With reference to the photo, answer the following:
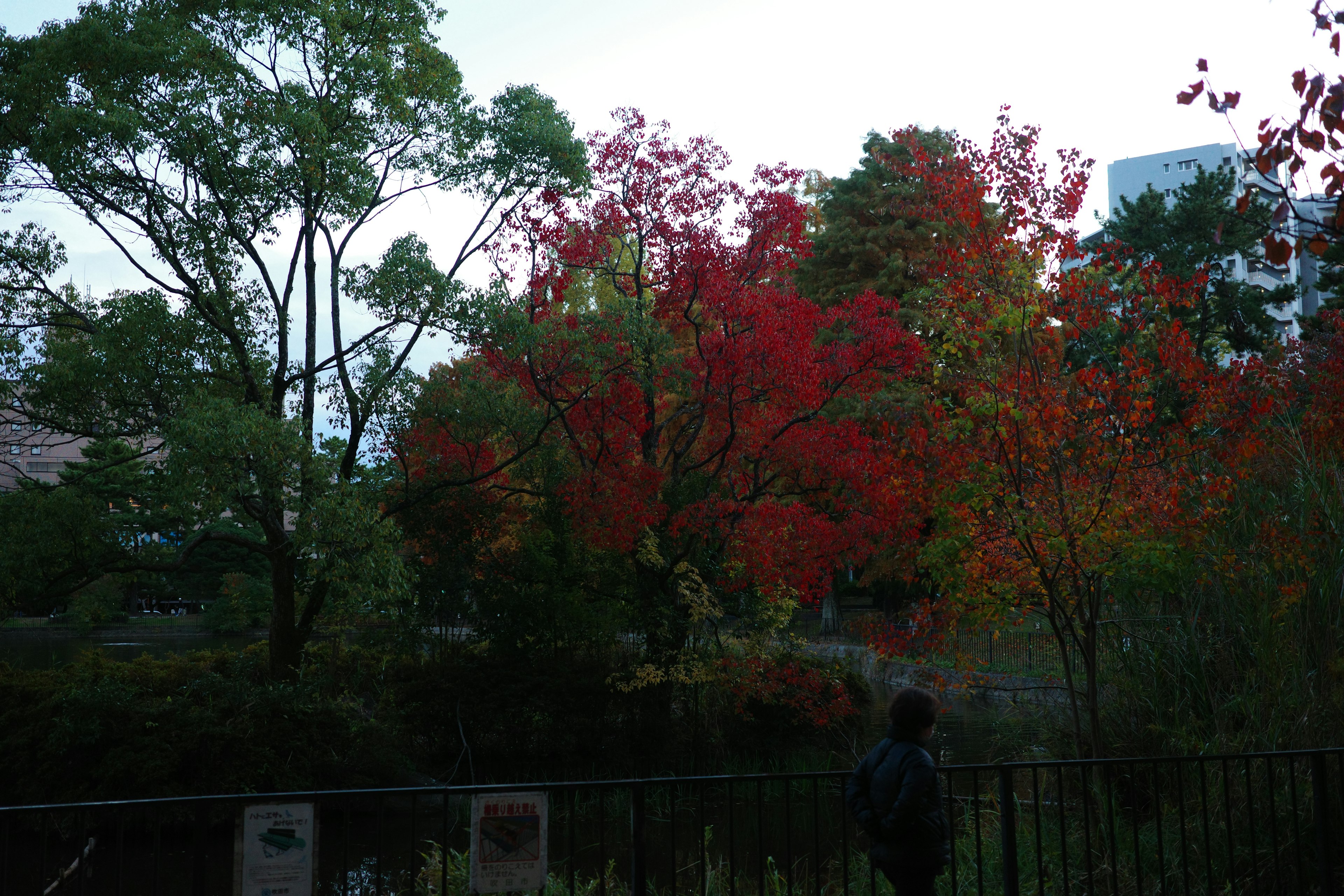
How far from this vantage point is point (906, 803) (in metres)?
4.11

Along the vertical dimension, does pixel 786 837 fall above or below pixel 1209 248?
below

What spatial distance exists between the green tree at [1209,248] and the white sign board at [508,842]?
26462 millimetres

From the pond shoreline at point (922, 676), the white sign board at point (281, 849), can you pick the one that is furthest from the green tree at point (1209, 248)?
the white sign board at point (281, 849)

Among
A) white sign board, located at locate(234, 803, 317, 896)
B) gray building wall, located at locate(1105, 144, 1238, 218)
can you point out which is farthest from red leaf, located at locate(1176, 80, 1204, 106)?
gray building wall, located at locate(1105, 144, 1238, 218)

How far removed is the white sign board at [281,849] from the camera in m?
3.82

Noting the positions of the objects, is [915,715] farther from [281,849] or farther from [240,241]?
[240,241]

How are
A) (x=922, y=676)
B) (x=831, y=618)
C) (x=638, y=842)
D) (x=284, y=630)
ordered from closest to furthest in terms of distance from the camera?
1. (x=638, y=842)
2. (x=284, y=630)
3. (x=922, y=676)
4. (x=831, y=618)

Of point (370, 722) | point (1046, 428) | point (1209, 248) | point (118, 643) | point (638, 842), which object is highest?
point (1209, 248)

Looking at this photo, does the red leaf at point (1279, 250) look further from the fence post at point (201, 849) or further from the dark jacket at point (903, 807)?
the fence post at point (201, 849)

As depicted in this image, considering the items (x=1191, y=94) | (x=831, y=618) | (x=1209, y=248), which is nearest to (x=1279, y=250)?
(x=1191, y=94)

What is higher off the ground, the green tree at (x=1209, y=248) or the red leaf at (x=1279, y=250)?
the green tree at (x=1209, y=248)

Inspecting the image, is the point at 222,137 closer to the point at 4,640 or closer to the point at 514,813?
the point at 514,813

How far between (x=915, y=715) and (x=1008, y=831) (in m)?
1.10

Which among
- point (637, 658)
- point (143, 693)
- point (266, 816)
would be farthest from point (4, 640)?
point (266, 816)
